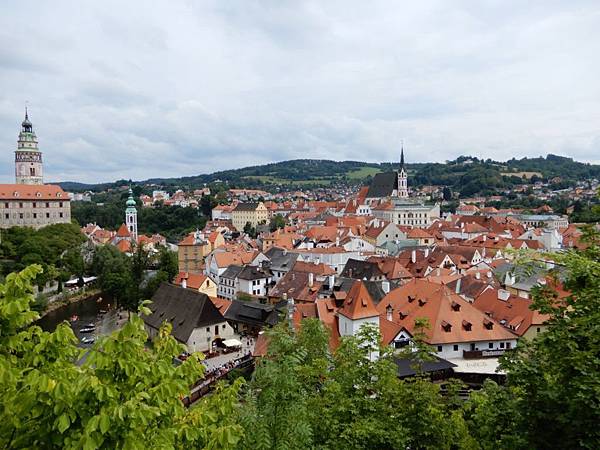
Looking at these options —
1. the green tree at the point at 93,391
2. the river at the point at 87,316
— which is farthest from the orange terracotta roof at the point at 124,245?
the green tree at the point at 93,391

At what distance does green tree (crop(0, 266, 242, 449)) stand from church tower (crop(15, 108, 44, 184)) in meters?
94.6

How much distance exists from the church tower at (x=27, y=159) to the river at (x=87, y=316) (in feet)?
151

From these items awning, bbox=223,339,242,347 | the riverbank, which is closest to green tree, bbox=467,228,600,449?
awning, bbox=223,339,242,347

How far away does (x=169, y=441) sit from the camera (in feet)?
13.0

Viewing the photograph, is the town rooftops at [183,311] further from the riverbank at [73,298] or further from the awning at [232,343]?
the riverbank at [73,298]

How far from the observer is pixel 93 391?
11.6ft

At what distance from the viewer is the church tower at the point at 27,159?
86.4m

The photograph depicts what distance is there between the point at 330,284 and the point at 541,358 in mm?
29541

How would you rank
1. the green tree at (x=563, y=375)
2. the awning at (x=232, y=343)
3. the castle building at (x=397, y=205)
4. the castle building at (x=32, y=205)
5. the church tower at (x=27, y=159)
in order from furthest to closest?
the castle building at (x=397, y=205)
the church tower at (x=27, y=159)
the castle building at (x=32, y=205)
the awning at (x=232, y=343)
the green tree at (x=563, y=375)

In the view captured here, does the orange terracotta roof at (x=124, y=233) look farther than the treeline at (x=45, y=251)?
Answer: Yes

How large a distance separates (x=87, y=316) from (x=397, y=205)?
6890 cm

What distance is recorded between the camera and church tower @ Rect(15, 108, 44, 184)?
86438mm

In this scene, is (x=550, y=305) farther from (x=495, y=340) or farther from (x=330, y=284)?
(x=330, y=284)

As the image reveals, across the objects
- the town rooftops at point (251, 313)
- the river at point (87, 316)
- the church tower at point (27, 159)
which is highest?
the church tower at point (27, 159)
